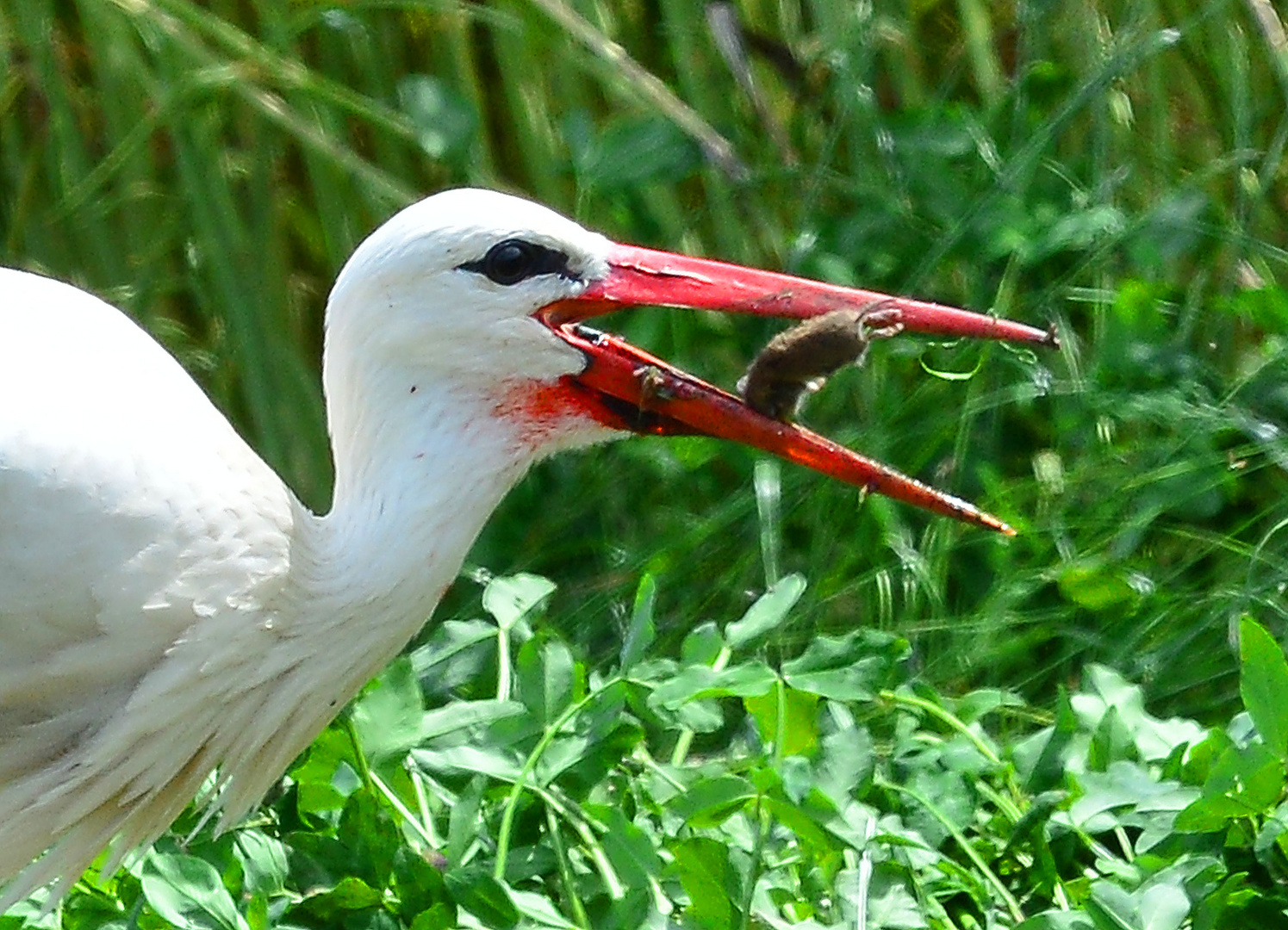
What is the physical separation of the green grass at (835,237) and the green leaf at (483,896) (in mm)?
474

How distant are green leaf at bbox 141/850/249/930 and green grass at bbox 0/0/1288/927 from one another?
1.63 feet

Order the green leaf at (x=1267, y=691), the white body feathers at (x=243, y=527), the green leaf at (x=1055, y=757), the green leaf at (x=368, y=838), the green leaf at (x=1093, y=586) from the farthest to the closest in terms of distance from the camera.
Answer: the green leaf at (x=1093, y=586)
the green leaf at (x=1055, y=757)
the green leaf at (x=368, y=838)
the green leaf at (x=1267, y=691)
the white body feathers at (x=243, y=527)

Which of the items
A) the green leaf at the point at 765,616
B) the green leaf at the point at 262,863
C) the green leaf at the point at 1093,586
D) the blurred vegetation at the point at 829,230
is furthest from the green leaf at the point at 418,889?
the green leaf at the point at 1093,586

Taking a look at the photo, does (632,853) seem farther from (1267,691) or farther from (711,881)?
(1267,691)

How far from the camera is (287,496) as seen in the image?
1.99 meters

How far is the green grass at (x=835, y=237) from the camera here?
2867mm

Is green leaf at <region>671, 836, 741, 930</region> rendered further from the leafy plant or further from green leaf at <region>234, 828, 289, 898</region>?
green leaf at <region>234, 828, 289, 898</region>

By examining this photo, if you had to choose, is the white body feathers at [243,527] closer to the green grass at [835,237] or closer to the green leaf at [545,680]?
the green leaf at [545,680]

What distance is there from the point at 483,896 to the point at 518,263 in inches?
22.8

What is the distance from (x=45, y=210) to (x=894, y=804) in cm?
218

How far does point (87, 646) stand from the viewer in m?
1.87

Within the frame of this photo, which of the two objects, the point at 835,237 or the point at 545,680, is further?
the point at 835,237

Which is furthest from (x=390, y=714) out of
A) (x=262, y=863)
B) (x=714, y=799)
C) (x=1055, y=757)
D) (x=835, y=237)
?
(x=835, y=237)

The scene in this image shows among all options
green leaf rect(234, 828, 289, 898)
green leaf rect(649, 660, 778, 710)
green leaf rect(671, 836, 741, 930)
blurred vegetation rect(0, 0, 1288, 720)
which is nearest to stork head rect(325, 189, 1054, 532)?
green leaf rect(649, 660, 778, 710)
